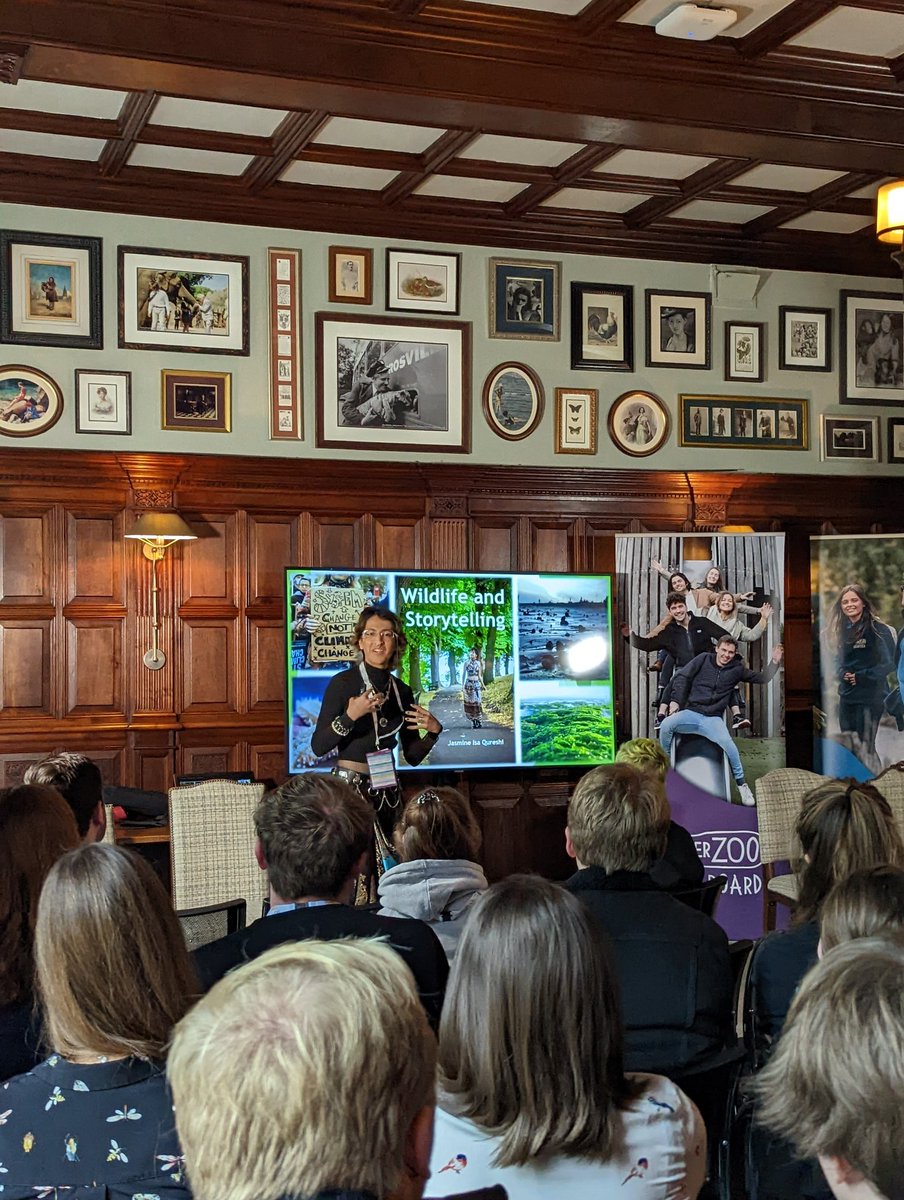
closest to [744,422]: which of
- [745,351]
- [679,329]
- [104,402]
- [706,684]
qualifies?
[745,351]

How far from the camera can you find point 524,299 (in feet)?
27.7

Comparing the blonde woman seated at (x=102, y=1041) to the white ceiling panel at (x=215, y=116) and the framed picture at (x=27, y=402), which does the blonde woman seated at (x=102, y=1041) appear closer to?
the white ceiling panel at (x=215, y=116)

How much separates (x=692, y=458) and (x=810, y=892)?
18.3 feet

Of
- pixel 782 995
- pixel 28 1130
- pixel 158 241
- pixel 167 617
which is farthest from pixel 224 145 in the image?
pixel 28 1130

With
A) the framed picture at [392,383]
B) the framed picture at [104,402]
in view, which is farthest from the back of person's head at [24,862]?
the framed picture at [392,383]

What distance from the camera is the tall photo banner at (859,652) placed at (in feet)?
26.7

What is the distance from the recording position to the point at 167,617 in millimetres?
7672

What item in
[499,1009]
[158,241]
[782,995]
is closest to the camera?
[499,1009]

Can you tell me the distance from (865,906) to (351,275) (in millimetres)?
6284

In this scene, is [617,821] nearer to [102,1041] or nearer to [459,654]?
[102,1041]

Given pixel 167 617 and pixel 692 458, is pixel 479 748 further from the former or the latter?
pixel 692 458

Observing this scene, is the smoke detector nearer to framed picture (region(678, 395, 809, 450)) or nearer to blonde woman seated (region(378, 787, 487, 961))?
framed picture (region(678, 395, 809, 450))

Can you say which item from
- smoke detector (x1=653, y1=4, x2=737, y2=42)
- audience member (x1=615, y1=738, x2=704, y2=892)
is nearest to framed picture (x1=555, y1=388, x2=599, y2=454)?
smoke detector (x1=653, y1=4, x2=737, y2=42)

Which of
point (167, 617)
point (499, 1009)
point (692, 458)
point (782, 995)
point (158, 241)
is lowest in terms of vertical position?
point (782, 995)
